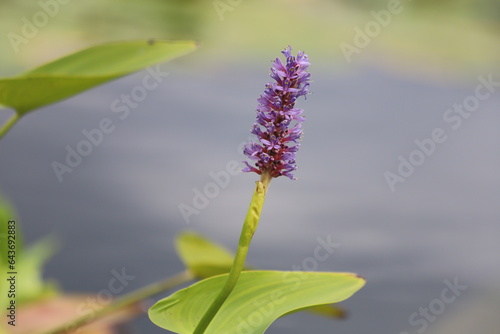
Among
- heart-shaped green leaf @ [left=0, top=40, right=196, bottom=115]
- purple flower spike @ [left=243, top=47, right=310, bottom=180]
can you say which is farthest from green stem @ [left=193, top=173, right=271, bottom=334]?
heart-shaped green leaf @ [left=0, top=40, right=196, bottom=115]

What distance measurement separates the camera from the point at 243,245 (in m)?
0.48

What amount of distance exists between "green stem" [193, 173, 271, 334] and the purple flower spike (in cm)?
2

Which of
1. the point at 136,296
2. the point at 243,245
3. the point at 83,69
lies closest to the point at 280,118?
the point at 243,245

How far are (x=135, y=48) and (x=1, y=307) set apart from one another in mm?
999

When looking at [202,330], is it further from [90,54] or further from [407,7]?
[407,7]

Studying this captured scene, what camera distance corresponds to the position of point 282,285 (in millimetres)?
539

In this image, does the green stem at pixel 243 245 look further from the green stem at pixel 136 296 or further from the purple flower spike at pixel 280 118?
the green stem at pixel 136 296

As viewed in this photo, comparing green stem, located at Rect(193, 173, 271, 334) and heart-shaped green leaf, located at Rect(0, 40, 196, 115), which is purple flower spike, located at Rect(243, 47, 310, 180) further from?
heart-shaped green leaf, located at Rect(0, 40, 196, 115)

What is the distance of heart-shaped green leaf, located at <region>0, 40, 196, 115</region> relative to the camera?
1.76ft

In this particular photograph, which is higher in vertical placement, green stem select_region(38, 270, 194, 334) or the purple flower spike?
the purple flower spike

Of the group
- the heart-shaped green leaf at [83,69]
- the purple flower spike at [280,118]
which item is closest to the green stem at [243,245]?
the purple flower spike at [280,118]

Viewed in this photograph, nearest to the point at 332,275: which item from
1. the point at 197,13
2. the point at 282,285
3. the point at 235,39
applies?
the point at 282,285

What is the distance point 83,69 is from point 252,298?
269 millimetres

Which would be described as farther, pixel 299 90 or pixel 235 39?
pixel 235 39
